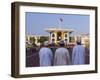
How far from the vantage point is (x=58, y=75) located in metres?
1.82

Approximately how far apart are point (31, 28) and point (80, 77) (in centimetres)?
59

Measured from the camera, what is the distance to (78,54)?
189 centimetres

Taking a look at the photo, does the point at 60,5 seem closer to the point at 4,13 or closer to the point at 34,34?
the point at 34,34

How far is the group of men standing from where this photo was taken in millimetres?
1773

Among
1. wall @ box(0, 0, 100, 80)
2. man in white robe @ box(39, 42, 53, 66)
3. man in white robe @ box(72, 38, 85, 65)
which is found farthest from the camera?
man in white robe @ box(72, 38, 85, 65)

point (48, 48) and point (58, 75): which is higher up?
point (48, 48)

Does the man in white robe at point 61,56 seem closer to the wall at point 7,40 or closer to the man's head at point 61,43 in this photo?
the man's head at point 61,43

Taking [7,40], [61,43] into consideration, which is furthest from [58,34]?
[7,40]

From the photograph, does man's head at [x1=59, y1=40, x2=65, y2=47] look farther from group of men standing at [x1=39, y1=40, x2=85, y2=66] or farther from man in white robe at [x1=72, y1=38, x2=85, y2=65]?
man in white robe at [x1=72, y1=38, x2=85, y2=65]

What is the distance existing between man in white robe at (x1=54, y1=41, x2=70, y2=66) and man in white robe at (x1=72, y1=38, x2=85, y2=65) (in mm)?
55

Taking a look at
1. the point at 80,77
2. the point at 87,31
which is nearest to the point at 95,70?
the point at 80,77

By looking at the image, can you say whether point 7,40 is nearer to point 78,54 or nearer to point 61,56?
point 61,56

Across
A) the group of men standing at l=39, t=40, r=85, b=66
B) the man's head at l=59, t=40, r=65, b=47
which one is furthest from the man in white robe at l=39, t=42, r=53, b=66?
the man's head at l=59, t=40, r=65, b=47

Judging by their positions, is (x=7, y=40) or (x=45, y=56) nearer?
(x=7, y=40)
